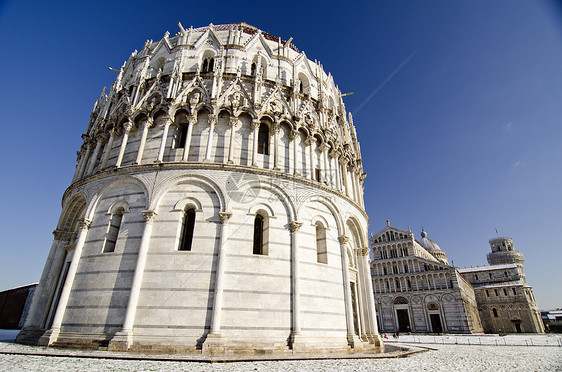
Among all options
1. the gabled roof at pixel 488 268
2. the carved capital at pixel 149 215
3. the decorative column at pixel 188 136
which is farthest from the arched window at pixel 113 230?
the gabled roof at pixel 488 268

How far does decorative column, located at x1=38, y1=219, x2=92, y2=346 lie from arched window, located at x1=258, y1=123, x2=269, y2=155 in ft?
29.4

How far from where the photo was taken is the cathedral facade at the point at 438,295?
50.2 metres

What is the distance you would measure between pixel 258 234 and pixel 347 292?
207 inches

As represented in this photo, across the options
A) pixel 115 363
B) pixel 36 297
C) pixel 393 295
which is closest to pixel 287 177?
pixel 115 363

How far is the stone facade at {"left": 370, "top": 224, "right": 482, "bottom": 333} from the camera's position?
162 feet

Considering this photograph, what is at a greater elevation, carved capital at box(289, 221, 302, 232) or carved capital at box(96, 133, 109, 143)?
carved capital at box(96, 133, 109, 143)

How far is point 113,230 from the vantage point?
1344 cm

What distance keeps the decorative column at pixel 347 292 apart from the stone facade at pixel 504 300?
6395cm

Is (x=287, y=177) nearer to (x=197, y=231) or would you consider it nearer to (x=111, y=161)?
(x=197, y=231)

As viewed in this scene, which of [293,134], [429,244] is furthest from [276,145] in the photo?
[429,244]

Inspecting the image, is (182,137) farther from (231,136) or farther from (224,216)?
(224,216)

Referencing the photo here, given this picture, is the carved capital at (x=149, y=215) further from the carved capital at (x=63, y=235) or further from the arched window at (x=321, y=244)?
the arched window at (x=321, y=244)

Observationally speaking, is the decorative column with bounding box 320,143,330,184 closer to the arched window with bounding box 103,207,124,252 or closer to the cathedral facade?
the arched window with bounding box 103,207,124,252

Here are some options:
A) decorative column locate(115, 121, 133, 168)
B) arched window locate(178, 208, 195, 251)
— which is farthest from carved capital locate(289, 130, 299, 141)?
decorative column locate(115, 121, 133, 168)
